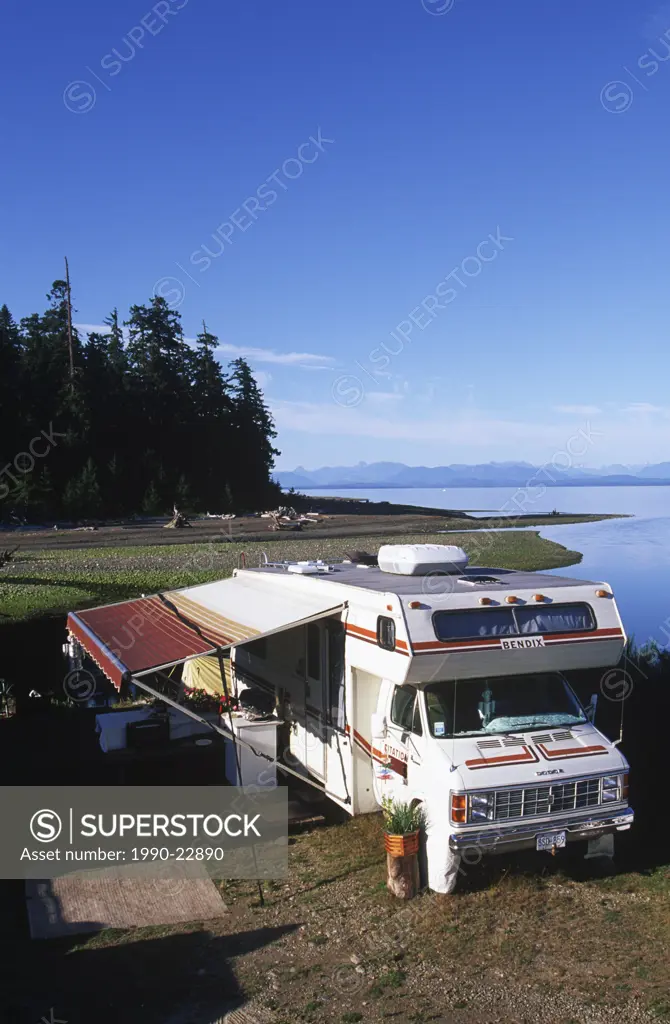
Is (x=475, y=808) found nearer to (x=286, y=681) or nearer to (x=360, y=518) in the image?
(x=286, y=681)

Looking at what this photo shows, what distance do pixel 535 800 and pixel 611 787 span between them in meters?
0.93

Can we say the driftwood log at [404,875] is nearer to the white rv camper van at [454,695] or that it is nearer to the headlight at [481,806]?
the white rv camper van at [454,695]

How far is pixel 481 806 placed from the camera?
8266 millimetres

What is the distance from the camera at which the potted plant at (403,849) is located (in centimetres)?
856

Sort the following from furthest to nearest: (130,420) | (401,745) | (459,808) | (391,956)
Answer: (130,420) → (401,745) → (459,808) → (391,956)

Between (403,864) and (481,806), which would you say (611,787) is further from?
(403,864)

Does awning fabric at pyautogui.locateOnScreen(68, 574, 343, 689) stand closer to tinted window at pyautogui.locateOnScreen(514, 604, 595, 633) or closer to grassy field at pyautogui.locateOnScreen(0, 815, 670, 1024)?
tinted window at pyautogui.locateOnScreen(514, 604, 595, 633)

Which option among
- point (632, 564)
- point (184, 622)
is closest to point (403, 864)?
point (184, 622)

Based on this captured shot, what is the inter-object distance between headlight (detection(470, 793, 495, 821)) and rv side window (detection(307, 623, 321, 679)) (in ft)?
11.1

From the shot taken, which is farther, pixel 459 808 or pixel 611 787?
pixel 611 787

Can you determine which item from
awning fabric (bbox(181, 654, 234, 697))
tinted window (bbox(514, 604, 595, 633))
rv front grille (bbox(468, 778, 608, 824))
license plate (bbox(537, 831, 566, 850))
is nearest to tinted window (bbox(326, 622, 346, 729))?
tinted window (bbox(514, 604, 595, 633))

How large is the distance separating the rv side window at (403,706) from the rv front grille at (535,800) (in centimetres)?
124
